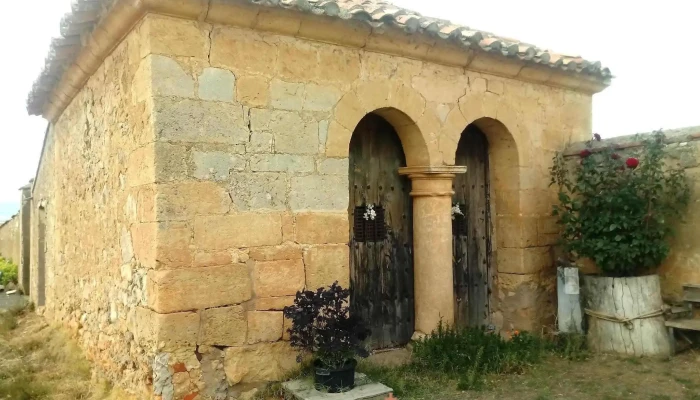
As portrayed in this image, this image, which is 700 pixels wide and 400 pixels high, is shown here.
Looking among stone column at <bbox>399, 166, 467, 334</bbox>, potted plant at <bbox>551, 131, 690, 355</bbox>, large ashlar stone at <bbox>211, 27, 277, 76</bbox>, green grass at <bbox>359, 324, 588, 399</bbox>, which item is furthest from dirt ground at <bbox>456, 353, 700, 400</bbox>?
large ashlar stone at <bbox>211, 27, 277, 76</bbox>

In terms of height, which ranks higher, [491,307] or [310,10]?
[310,10]

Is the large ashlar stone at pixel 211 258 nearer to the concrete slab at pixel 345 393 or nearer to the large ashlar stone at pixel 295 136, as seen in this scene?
the large ashlar stone at pixel 295 136

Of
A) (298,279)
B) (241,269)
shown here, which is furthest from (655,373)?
(241,269)

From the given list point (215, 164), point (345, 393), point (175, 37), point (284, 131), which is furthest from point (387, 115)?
point (345, 393)

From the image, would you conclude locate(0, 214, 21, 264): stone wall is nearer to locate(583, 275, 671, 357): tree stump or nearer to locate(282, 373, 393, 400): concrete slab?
locate(282, 373, 393, 400): concrete slab

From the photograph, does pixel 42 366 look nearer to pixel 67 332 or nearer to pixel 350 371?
pixel 67 332

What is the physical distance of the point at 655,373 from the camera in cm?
489

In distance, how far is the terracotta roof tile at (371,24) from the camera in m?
4.27

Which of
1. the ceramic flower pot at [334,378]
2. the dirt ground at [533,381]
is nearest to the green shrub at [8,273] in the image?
the dirt ground at [533,381]

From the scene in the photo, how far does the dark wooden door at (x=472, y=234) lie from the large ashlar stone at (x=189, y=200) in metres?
2.77

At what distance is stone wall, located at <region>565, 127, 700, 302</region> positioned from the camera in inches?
215

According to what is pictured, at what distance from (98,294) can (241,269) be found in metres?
2.10

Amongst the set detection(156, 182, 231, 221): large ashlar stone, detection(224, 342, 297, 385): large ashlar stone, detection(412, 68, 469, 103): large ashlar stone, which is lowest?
detection(224, 342, 297, 385): large ashlar stone

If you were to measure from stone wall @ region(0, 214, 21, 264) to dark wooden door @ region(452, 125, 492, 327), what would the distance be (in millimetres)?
11355
